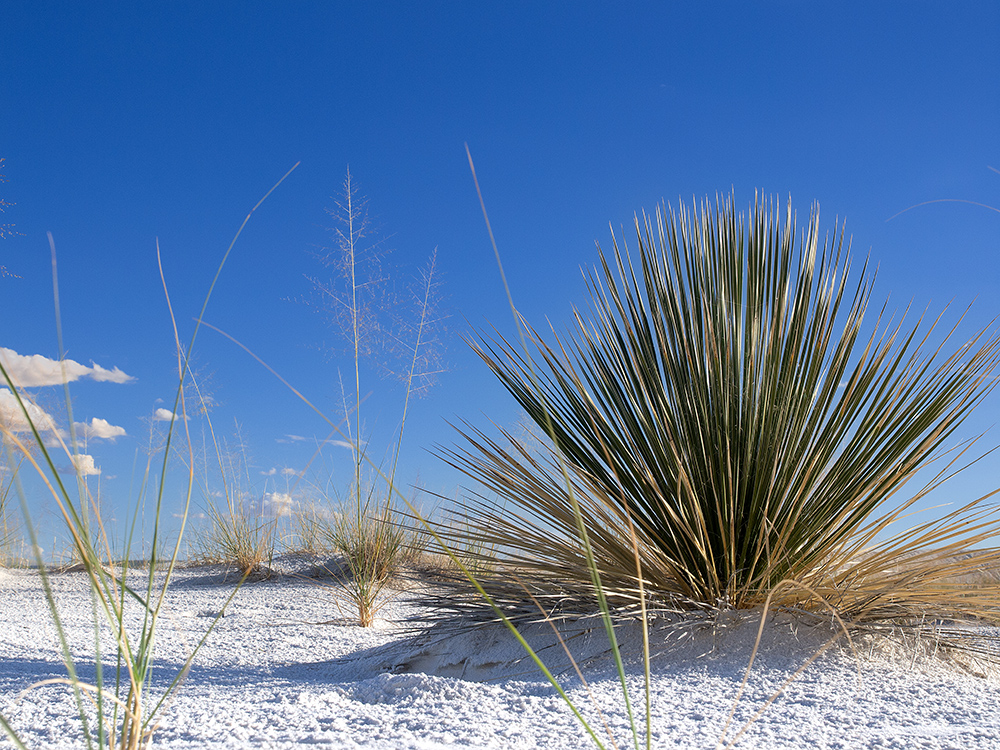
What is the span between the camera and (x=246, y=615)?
16.3 feet

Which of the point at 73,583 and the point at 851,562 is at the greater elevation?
the point at 851,562

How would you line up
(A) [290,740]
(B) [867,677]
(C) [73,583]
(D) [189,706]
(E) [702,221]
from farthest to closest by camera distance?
(C) [73,583]
(E) [702,221]
(B) [867,677]
(D) [189,706]
(A) [290,740]

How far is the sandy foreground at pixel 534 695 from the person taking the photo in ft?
5.31

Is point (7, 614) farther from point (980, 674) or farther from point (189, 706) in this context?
point (980, 674)

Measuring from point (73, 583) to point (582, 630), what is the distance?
239 inches

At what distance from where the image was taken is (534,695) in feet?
6.52

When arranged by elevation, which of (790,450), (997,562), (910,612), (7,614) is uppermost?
(790,450)

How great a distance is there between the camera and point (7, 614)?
4988 millimetres

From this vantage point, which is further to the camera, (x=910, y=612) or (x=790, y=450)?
(x=790, y=450)

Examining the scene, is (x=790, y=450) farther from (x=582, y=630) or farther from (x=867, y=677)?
(x=582, y=630)

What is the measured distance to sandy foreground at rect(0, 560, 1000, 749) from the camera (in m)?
1.62

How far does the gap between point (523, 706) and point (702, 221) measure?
6.93ft

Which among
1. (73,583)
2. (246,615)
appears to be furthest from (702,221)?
(73,583)

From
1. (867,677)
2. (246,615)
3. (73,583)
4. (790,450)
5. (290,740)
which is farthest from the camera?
(73,583)
